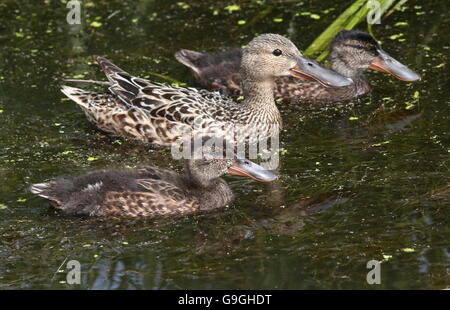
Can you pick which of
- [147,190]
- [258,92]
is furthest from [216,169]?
[258,92]

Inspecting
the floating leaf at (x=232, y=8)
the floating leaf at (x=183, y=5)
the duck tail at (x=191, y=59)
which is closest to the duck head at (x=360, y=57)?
the duck tail at (x=191, y=59)

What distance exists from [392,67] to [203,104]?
1.87 m

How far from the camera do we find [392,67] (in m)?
9.23

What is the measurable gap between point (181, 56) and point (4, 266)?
3781 mm

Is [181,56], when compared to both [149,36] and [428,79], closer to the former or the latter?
[149,36]

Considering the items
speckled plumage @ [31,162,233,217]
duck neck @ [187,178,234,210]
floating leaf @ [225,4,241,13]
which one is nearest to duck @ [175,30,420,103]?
floating leaf @ [225,4,241,13]

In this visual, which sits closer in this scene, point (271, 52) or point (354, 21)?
point (271, 52)

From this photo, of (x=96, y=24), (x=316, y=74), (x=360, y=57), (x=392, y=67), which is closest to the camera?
(x=316, y=74)

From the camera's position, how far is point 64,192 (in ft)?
23.2

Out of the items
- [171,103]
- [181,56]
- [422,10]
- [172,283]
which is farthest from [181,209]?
[422,10]

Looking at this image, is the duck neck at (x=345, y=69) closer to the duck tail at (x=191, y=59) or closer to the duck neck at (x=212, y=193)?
the duck tail at (x=191, y=59)

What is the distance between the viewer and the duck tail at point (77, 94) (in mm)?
8883

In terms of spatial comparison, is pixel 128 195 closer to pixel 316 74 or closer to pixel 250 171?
pixel 250 171

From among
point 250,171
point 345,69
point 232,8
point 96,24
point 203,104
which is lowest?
point 250,171
